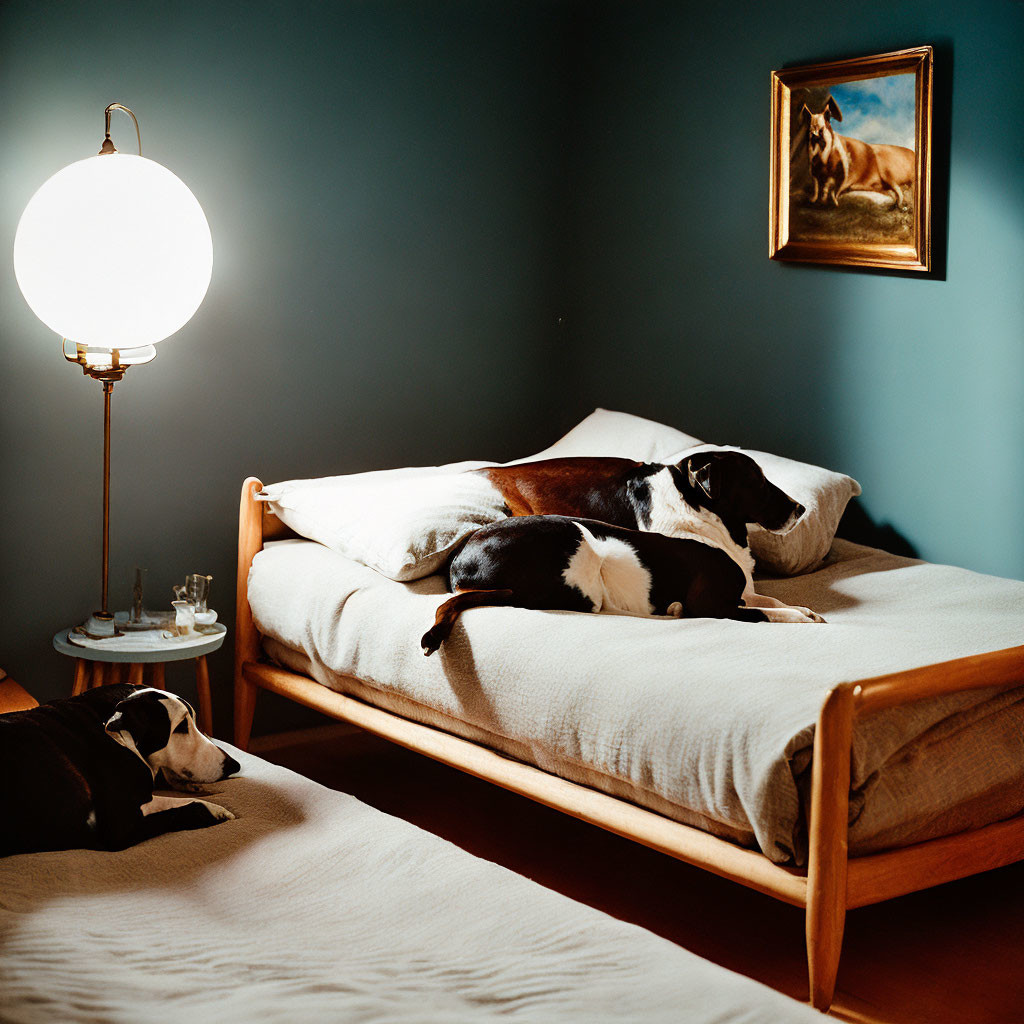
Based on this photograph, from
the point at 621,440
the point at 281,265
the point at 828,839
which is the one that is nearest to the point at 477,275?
the point at 281,265

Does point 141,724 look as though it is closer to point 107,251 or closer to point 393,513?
point 393,513

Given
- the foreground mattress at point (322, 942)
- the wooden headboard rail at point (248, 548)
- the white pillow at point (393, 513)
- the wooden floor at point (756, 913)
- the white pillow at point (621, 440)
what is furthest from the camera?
the white pillow at point (621, 440)

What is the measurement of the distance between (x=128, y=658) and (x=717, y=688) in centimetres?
134

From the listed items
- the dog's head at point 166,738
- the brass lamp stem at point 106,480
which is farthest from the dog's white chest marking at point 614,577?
the brass lamp stem at point 106,480

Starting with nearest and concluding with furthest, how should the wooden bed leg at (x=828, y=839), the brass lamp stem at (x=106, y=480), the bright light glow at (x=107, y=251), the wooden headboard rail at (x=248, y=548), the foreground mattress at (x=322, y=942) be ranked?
the foreground mattress at (x=322, y=942) < the wooden bed leg at (x=828, y=839) < the bright light glow at (x=107, y=251) < the brass lamp stem at (x=106, y=480) < the wooden headboard rail at (x=248, y=548)

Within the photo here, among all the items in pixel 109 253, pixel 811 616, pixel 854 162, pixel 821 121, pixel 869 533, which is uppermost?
pixel 821 121

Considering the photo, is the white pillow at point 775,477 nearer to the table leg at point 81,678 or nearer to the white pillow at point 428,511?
the white pillow at point 428,511

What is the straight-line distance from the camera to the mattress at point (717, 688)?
1.93m

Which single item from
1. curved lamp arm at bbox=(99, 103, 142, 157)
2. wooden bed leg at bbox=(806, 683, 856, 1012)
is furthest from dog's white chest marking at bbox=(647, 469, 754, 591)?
curved lamp arm at bbox=(99, 103, 142, 157)

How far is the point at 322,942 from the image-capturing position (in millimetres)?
A: 1646

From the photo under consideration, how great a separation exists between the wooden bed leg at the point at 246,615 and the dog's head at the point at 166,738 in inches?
35.2

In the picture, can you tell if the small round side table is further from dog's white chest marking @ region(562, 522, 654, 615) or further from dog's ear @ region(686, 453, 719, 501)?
dog's ear @ region(686, 453, 719, 501)

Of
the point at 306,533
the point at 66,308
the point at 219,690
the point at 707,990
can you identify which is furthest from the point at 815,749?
the point at 219,690

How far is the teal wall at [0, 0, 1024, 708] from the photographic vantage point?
300 cm
